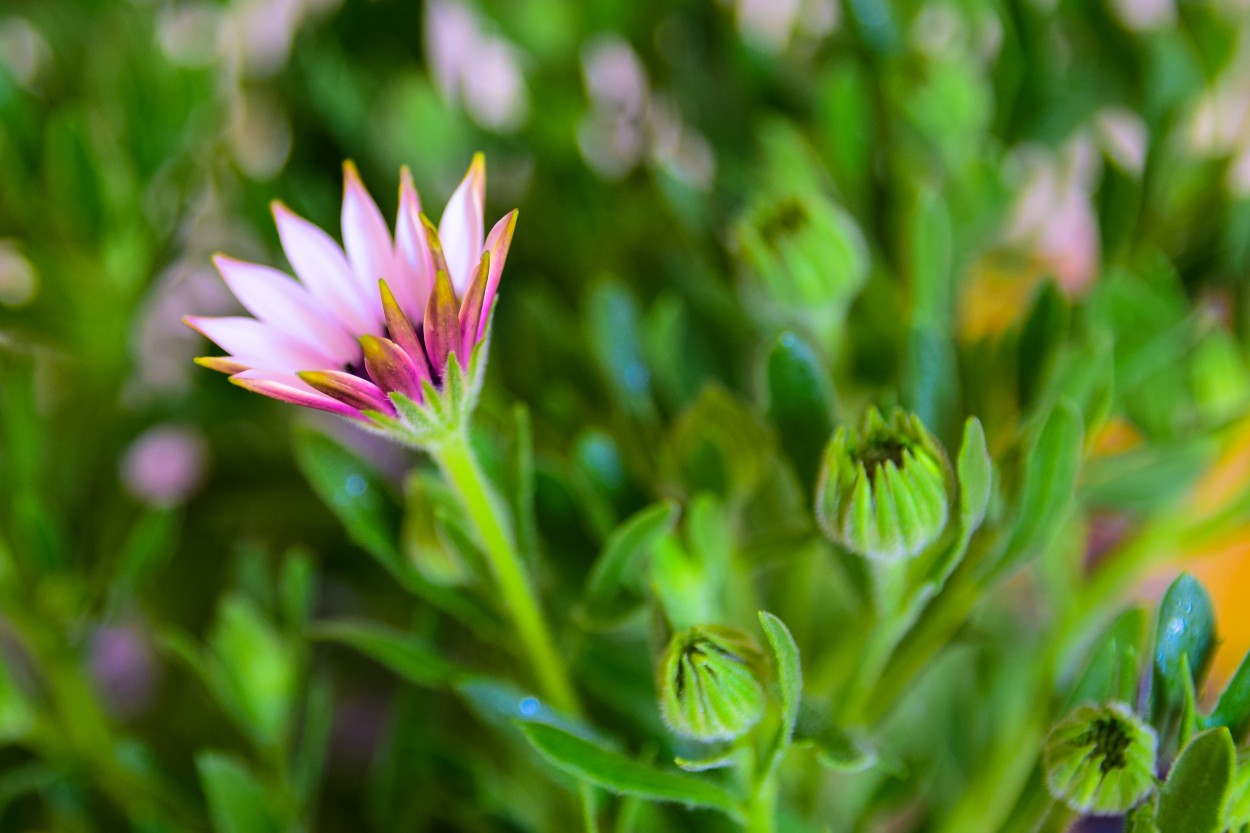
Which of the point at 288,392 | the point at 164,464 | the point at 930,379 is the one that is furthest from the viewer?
the point at 164,464

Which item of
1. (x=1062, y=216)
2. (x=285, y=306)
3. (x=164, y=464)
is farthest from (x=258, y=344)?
(x=1062, y=216)

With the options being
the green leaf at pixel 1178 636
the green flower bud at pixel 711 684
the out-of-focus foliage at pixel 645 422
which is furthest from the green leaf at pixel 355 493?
the green leaf at pixel 1178 636

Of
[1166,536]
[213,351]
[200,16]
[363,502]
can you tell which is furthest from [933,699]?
[200,16]

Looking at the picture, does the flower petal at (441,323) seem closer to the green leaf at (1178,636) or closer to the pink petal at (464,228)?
the pink petal at (464,228)

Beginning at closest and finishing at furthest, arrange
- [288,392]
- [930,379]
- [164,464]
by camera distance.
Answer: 1. [288,392]
2. [930,379]
3. [164,464]

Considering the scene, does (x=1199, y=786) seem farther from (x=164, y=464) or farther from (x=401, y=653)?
(x=164, y=464)

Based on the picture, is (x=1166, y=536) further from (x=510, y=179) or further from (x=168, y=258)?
(x=168, y=258)
